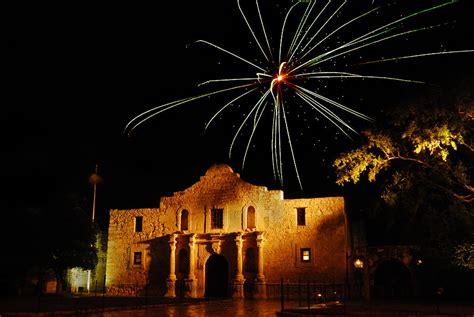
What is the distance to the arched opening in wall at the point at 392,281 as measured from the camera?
31.0m

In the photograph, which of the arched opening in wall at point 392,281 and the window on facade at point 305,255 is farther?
the window on facade at point 305,255

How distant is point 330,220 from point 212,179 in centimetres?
866

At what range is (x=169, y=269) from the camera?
34.3 meters

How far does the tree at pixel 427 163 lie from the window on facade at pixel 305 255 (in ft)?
29.6

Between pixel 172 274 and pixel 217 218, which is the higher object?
pixel 217 218

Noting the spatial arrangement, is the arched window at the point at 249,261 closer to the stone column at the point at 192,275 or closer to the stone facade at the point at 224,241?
the stone facade at the point at 224,241

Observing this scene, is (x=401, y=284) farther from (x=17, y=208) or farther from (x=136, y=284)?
(x=17, y=208)

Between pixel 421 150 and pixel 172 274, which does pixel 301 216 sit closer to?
pixel 172 274

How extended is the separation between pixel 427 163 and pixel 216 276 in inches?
714

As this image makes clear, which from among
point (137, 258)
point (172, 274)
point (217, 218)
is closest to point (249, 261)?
point (217, 218)

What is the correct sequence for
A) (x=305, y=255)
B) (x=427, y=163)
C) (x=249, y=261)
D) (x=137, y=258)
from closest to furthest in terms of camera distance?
(x=427, y=163) → (x=305, y=255) → (x=249, y=261) → (x=137, y=258)

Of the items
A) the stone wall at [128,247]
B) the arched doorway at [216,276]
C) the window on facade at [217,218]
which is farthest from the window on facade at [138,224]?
the arched doorway at [216,276]

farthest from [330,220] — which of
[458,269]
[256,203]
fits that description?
[458,269]

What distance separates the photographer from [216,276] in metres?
34.2
